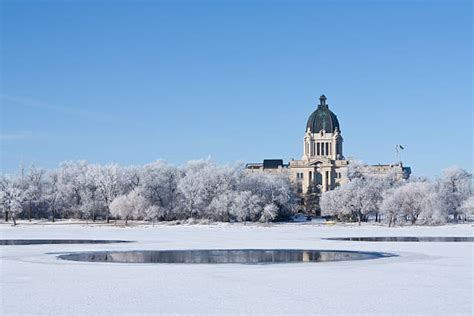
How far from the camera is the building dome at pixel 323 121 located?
595 feet

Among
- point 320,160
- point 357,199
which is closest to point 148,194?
point 357,199

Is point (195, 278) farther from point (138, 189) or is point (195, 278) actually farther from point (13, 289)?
point (138, 189)

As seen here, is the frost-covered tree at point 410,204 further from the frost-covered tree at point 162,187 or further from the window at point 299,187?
the window at point 299,187

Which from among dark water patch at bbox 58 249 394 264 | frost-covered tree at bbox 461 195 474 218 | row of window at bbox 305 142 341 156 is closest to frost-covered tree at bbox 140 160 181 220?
frost-covered tree at bbox 461 195 474 218

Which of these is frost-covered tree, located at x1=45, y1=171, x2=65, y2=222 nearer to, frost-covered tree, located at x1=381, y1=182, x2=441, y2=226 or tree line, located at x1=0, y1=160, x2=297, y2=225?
tree line, located at x1=0, y1=160, x2=297, y2=225

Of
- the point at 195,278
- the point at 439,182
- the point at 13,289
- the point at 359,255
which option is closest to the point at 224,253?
the point at 359,255

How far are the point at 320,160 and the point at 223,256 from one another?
5397 inches

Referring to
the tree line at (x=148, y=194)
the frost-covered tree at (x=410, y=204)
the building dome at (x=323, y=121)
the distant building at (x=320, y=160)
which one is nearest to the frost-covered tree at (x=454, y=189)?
the frost-covered tree at (x=410, y=204)

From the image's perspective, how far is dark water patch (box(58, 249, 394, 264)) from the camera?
33.0 m

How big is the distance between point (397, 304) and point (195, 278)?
8.13 metres

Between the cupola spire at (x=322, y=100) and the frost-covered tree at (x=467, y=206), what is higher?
the cupola spire at (x=322, y=100)

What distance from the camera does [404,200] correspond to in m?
90.2

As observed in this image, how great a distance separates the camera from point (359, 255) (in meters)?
35.8

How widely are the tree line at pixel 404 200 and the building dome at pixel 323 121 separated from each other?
60768mm
